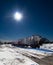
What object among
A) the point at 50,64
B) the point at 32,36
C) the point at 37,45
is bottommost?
the point at 50,64

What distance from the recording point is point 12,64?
22.4ft

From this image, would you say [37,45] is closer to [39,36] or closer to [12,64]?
[39,36]

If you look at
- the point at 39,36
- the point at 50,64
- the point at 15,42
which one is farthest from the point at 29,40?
the point at 50,64

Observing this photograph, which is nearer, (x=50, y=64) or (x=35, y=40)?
(x=50, y=64)

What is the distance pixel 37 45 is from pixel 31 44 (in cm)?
197

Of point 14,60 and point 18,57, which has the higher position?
point 18,57

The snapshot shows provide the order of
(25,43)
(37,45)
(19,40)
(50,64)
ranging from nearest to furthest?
(50,64) → (37,45) → (25,43) → (19,40)

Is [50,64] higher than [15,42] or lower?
lower

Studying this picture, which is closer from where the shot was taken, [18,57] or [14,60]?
[14,60]

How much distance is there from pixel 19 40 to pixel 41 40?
27.4ft

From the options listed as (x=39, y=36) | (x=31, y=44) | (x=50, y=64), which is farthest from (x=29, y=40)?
(x=50, y=64)

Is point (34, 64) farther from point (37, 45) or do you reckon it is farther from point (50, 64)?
point (37, 45)

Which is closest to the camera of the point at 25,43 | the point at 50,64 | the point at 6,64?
the point at 6,64

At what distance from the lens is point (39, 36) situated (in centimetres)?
3173
